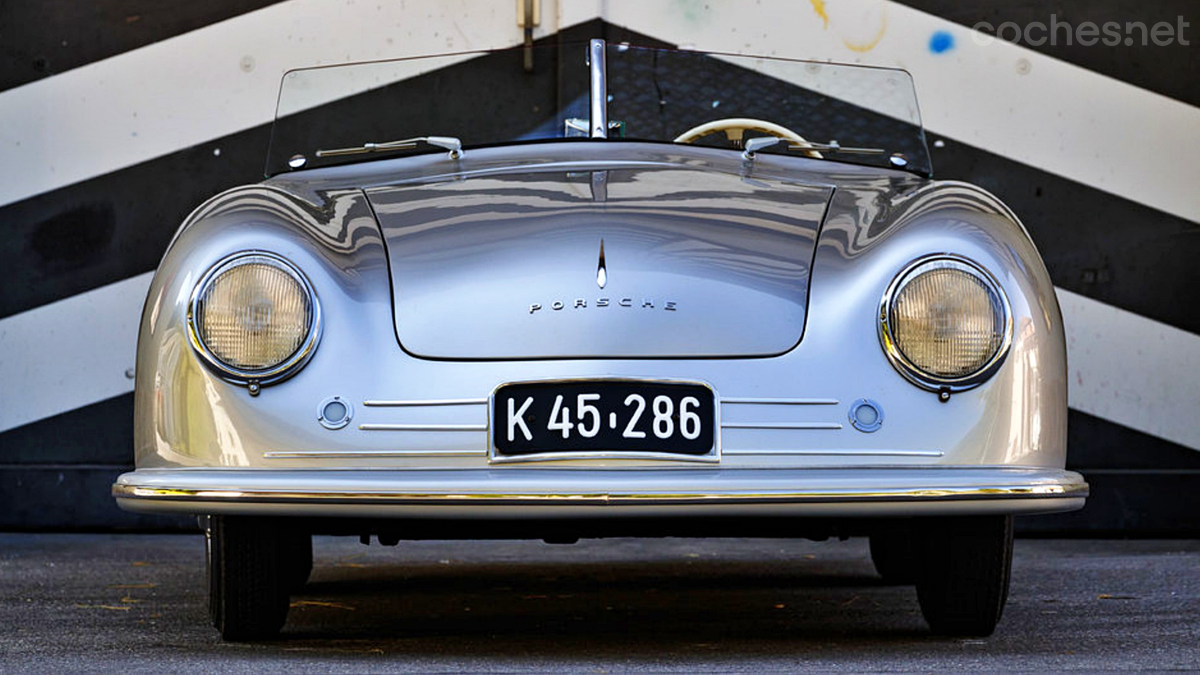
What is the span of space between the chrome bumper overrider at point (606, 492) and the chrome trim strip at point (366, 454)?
25mm

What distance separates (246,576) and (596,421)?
2.53ft

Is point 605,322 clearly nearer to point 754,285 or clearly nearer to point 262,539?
point 754,285

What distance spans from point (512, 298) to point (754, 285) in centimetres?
41

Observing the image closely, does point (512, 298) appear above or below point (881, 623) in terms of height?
above

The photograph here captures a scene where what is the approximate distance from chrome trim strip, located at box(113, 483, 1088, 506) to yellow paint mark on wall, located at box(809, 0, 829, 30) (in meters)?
3.63

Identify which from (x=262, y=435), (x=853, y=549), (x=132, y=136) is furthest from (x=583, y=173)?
(x=132, y=136)

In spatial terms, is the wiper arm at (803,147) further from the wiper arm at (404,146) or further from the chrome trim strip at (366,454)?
the chrome trim strip at (366,454)

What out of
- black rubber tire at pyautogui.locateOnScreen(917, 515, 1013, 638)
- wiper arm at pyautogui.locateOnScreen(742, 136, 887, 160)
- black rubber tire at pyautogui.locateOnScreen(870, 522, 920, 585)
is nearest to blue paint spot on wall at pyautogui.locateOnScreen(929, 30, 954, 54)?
black rubber tire at pyautogui.locateOnScreen(870, 522, 920, 585)

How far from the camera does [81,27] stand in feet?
20.3

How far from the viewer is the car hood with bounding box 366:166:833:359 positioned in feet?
9.13

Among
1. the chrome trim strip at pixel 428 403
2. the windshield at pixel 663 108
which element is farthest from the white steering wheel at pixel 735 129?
the chrome trim strip at pixel 428 403

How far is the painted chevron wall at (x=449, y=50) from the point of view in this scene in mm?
6098

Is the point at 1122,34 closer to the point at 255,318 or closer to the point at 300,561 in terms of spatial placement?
the point at 300,561

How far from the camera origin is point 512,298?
283 centimetres
